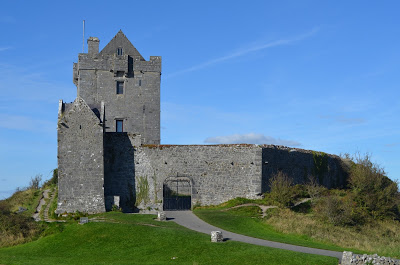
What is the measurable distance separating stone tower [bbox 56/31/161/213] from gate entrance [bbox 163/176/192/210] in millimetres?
2875

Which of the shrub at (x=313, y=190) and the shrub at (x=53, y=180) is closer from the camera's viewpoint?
the shrub at (x=313, y=190)

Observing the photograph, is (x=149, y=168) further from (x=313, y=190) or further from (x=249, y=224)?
(x=313, y=190)

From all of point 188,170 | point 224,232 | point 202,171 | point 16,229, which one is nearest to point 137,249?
point 224,232

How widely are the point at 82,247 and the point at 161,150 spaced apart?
1539 centimetres

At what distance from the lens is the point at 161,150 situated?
44.2 meters

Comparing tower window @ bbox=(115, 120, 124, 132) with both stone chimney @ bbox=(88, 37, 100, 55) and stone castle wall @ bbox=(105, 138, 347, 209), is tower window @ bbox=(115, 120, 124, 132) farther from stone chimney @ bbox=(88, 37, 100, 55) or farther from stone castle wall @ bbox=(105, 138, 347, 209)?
stone castle wall @ bbox=(105, 138, 347, 209)

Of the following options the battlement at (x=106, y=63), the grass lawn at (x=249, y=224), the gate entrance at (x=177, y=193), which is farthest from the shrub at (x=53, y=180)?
the grass lawn at (x=249, y=224)

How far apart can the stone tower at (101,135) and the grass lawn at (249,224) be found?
702cm

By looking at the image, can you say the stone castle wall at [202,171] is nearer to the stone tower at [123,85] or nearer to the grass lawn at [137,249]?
the grass lawn at [137,249]

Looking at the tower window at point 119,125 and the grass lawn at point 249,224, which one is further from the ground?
the tower window at point 119,125

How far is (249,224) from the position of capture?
37125 millimetres

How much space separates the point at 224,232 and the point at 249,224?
13.7 ft

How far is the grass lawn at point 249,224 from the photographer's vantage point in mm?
31828

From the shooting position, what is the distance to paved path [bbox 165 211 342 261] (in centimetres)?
2836
